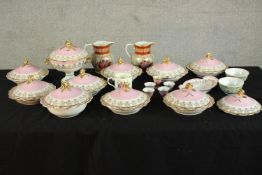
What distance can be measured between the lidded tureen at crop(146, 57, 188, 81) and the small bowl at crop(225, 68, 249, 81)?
0.61ft

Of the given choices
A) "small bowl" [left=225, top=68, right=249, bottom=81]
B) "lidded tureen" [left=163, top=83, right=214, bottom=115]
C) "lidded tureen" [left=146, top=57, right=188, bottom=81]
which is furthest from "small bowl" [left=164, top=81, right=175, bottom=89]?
"small bowl" [left=225, top=68, right=249, bottom=81]

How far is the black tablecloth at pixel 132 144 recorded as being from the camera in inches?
36.5

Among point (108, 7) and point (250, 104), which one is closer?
point (250, 104)

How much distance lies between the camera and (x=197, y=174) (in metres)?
0.97

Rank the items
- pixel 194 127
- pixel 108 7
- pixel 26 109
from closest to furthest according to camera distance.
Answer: pixel 194 127 → pixel 26 109 → pixel 108 7

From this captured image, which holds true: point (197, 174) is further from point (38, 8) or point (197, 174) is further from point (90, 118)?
point (38, 8)

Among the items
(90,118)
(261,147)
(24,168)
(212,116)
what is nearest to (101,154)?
(90,118)

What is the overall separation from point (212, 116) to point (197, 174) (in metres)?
0.19

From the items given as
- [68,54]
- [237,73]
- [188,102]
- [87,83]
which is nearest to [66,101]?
[87,83]

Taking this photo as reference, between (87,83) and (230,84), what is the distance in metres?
0.55

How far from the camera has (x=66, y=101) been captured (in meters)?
0.95

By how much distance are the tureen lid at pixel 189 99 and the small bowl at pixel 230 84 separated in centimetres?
15

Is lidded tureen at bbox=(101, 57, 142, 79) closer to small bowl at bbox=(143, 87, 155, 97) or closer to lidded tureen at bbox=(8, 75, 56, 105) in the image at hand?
small bowl at bbox=(143, 87, 155, 97)

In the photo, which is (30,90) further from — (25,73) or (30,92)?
(25,73)
